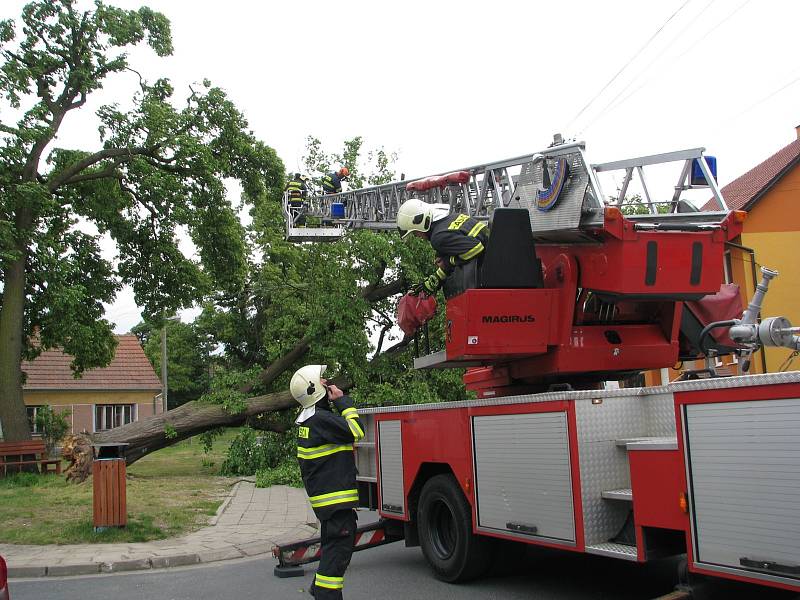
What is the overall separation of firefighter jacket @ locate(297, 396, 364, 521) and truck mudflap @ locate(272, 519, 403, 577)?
6.74 feet

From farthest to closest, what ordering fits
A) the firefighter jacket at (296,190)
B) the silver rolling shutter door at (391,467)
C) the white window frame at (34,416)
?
the white window frame at (34,416) → the firefighter jacket at (296,190) → the silver rolling shutter door at (391,467)

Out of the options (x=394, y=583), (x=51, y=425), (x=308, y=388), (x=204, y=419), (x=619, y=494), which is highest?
(x=308, y=388)

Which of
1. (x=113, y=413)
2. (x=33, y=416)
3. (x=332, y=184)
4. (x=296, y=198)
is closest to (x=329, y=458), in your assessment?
(x=332, y=184)

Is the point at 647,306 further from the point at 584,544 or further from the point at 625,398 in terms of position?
the point at 584,544

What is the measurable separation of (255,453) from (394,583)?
11026 millimetres

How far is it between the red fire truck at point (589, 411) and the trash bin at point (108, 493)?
10.8 feet

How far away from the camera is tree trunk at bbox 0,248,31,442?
1762 cm

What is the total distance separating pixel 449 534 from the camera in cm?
693

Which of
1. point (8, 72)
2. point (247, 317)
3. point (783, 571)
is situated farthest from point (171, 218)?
point (783, 571)

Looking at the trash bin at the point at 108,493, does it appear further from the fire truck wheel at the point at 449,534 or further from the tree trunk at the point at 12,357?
the tree trunk at the point at 12,357

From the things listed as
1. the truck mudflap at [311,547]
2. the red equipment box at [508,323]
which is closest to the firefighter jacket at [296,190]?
the truck mudflap at [311,547]

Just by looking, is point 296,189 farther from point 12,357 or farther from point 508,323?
point 12,357

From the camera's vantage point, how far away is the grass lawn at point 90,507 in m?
9.62

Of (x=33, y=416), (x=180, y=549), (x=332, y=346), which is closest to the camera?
(x=180, y=549)
